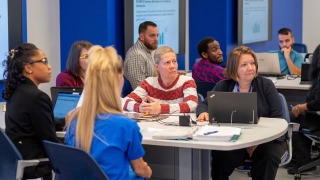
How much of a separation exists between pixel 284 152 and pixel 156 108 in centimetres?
99

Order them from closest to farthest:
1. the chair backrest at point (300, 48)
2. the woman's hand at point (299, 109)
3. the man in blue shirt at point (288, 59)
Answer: the woman's hand at point (299, 109), the man in blue shirt at point (288, 59), the chair backrest at point (300, 48)

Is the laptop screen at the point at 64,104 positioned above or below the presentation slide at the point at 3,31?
below

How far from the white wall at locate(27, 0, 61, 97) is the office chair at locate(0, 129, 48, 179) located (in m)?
2.48

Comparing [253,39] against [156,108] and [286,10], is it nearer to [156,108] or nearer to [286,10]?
[286,10]

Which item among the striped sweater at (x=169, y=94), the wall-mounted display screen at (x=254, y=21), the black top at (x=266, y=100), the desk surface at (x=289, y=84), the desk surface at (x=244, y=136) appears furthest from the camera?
the wall-mounted display screen at (x=254, y=21)

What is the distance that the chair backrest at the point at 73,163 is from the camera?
2.75 meters

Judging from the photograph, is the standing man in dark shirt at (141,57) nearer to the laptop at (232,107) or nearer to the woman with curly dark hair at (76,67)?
the woman with curly dark hair at (76,67)

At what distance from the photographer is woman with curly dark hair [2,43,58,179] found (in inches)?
140

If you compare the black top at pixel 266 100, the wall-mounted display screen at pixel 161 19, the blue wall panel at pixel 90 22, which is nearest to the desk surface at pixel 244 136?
the black top at pixel 266 100

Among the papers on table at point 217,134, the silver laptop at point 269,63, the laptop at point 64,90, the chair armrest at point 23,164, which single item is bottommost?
the chair armrest at point 23,164

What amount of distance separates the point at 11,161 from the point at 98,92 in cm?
88

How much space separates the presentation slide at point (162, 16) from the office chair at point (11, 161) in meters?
3.30

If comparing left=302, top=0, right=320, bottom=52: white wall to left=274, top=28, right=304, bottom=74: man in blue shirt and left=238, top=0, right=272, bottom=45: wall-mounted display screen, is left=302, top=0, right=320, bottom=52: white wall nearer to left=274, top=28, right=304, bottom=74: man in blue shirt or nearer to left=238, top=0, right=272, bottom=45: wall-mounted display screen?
left=238, top=0, right=272, bottom=45: wall-mounted display screen

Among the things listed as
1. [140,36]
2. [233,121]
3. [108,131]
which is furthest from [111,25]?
[108,131]
